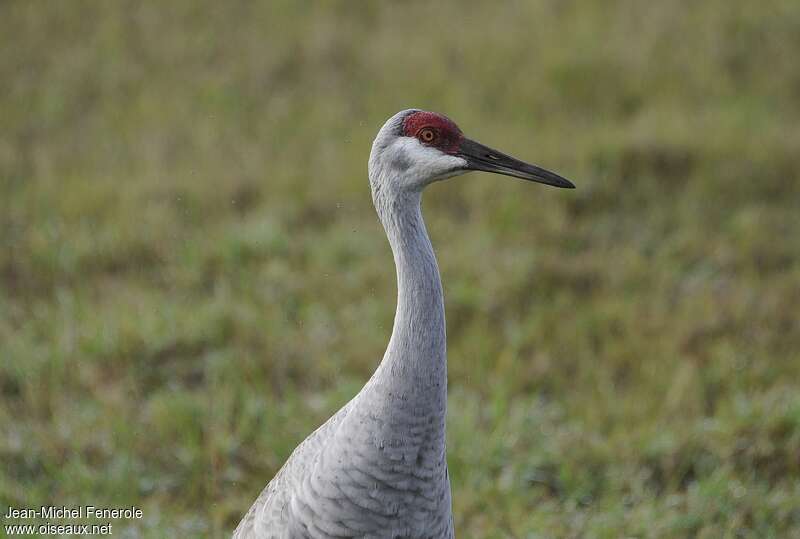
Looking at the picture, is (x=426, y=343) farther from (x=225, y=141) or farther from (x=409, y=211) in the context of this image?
(x=225, y=141)

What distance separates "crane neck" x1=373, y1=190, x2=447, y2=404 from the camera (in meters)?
2.34

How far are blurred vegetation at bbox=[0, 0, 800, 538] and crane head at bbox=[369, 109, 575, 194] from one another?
1608 mm

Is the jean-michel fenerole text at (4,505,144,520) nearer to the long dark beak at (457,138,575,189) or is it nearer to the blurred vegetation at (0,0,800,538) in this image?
the blurred vegetation at (0,0,800,538)

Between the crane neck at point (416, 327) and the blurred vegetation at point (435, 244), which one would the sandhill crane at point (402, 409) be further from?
the blurred vegetation at point (435, 244)

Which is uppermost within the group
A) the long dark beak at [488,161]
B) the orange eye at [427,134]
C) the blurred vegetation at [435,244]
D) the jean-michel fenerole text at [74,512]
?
the orange eye at [427,134]

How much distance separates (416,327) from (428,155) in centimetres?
45

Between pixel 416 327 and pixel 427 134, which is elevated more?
pixel 427 134

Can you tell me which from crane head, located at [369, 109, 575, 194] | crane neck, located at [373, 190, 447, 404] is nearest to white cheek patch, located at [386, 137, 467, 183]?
crane head, located at [369, 109, 575, 194]

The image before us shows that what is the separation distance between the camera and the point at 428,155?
242cm

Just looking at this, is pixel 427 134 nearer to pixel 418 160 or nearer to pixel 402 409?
pixel 418 160

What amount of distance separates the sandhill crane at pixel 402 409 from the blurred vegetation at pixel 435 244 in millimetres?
1155

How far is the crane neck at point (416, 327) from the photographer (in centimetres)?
234

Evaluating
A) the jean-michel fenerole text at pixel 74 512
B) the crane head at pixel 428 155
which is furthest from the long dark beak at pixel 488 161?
the jean-michel fenerole text at pixel 74 512

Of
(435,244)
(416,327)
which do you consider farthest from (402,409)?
(435,244)
